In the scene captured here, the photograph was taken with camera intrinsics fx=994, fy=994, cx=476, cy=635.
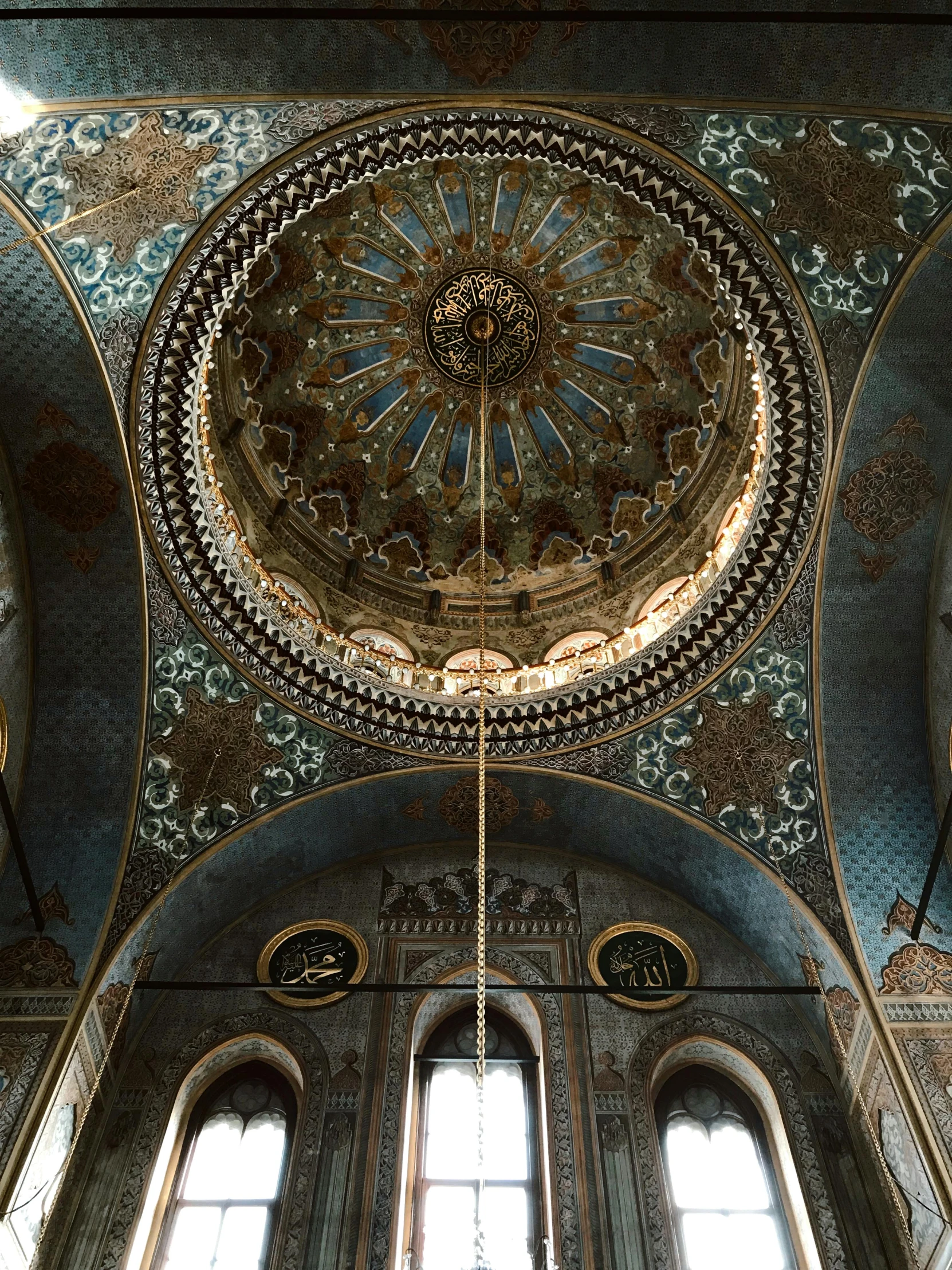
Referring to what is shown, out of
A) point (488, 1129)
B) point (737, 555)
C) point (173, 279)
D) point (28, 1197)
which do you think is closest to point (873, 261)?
point (737, 555)

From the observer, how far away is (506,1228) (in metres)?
8.32

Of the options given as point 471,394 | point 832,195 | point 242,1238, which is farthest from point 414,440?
point 242,1238

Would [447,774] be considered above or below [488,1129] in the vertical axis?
above

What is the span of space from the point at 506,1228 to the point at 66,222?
29.6ft

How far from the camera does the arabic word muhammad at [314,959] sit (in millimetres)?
10070

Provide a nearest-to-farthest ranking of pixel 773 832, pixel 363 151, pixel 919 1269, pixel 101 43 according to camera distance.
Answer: pixel 101 43, pixel 919 1269, pixel 363 151, pixel 773 832

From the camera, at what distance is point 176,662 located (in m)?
10.0

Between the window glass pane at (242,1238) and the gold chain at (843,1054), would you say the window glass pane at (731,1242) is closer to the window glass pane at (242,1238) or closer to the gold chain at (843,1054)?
the gold chain at (843,1054)

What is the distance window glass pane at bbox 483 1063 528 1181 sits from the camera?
28.9 feet

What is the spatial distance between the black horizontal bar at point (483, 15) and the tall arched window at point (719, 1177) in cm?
871

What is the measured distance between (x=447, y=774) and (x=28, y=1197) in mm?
5230

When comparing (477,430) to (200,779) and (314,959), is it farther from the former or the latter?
(314,959)

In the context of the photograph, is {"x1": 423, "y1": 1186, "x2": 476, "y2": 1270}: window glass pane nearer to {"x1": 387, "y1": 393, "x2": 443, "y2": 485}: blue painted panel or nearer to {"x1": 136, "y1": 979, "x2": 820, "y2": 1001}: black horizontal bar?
{"x1": 136, "y1": 979, "x2": 820, "y2": 1001}: black horizontal bar

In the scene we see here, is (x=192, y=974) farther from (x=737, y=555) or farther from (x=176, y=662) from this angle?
(x=737, y=555)
